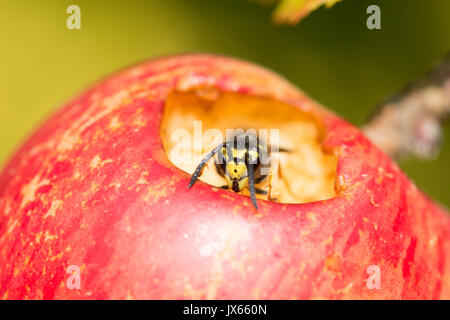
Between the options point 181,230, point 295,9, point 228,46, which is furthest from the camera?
point 228,46

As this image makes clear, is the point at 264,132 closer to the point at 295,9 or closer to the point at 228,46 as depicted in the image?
the point at 295,9

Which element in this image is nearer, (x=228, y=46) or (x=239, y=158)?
(x=239, y=158)

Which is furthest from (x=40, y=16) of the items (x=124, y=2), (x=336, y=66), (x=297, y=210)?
(x=297, y=210)

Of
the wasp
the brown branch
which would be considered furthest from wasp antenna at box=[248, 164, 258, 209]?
the brown branch

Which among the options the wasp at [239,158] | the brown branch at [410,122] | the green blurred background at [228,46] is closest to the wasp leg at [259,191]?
the wasp at [239,158]

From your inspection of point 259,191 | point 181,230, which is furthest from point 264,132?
point 181,230
